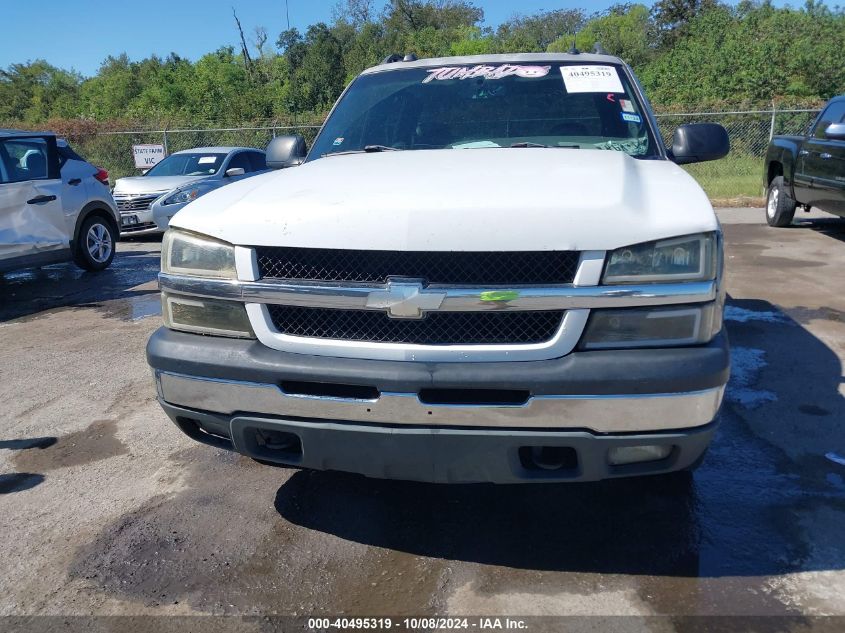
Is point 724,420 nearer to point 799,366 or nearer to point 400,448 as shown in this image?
point 799,366

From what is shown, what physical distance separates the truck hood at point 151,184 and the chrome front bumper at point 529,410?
34.8 ft

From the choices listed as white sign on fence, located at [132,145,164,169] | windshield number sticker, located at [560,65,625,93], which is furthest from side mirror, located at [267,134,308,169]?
white sign on fence, located at [132,145,164,169]

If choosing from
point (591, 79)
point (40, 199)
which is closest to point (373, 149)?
point (591, 79)

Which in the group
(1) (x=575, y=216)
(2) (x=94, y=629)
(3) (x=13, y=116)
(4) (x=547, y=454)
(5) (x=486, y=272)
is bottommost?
(2) (x=94, y=629)

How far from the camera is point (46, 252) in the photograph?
8.12m

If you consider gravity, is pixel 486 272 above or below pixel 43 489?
above

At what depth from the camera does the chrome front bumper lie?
2.31 meters

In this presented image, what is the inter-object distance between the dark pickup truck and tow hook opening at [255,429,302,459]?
7.61 m

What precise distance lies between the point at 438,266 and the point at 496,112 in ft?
5.85

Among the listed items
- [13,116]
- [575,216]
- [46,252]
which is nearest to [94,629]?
[575,216]

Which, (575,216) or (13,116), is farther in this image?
(13,116)

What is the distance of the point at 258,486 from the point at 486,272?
169 centimetres

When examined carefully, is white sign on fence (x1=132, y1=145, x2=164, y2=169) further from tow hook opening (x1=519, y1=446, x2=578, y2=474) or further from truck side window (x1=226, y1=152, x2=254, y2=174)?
tow hook opening (x1=519, y1=446, x2=578, y2=474)

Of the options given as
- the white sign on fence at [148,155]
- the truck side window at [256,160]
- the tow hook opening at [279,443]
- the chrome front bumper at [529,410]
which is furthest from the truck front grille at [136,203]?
the chrome front bumper at [529,410]
